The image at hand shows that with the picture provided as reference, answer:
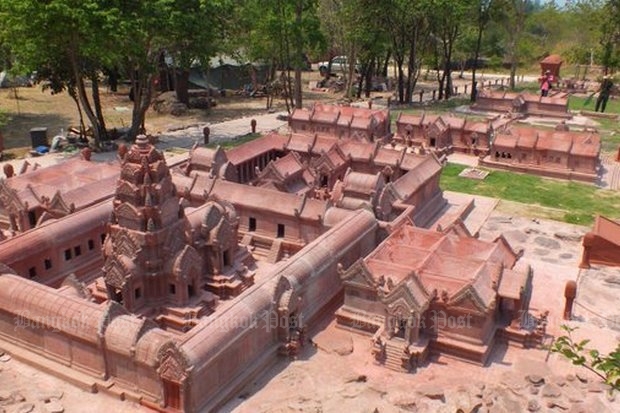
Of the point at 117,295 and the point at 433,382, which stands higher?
the point at 117,295

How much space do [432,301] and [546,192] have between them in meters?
27.6

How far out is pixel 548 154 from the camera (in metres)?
53.0

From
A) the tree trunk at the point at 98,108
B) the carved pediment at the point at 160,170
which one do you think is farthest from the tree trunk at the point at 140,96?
the carved pediment at the point at 160,170

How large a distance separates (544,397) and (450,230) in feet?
35.5

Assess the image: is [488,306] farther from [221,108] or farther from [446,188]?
[221,108]

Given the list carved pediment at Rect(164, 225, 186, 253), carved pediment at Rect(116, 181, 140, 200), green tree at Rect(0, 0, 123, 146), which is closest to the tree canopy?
green tree at Rect(0, 0, 123, 146)

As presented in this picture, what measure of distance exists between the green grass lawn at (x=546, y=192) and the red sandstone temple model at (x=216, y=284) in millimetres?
14388

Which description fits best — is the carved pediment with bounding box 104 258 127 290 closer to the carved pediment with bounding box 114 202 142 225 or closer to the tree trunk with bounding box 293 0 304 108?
the carved pediment with bounding box 114 202 142 225

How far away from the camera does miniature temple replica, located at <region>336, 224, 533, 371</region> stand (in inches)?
980

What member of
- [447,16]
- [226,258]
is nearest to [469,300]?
[226,258]

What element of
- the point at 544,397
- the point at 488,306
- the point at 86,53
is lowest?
the point at 544,397

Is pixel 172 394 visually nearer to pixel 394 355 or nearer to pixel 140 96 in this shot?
pixel 394 355

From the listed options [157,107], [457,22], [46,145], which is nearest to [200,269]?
[46,145]

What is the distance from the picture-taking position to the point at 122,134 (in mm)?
61375
